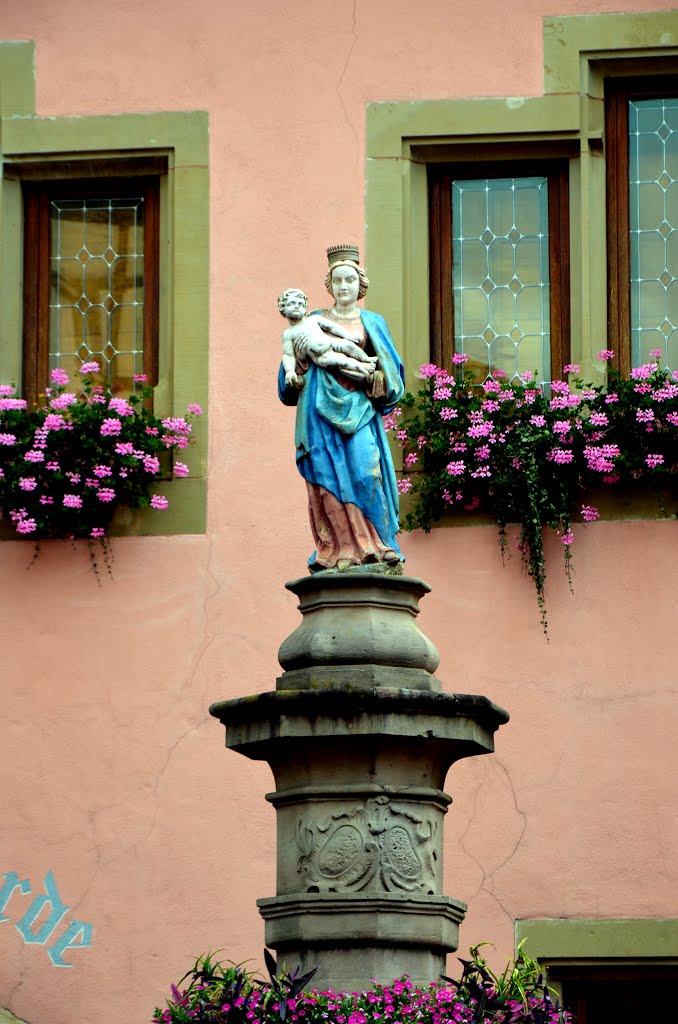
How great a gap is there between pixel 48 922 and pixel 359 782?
3419 millimetres

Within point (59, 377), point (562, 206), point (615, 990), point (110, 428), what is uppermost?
point (562, 206)

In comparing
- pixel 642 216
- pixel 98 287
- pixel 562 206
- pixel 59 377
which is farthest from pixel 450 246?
pixel 59 377

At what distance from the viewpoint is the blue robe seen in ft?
31.1

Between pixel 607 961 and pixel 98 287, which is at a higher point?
pixel 98 287

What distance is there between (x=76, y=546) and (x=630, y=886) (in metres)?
3.32

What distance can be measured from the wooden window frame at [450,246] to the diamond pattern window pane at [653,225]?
0.36 meters

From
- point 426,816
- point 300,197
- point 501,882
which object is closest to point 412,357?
point 300,197

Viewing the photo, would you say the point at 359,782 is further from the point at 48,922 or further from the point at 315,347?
the point at 48,922

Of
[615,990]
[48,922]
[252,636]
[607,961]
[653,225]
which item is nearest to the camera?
[607,961]

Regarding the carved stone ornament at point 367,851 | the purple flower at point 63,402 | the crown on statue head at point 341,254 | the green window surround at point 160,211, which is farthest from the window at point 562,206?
the carved stone ornament at point 367,851

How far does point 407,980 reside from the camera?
8859mm

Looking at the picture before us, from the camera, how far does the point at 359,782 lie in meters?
9.09

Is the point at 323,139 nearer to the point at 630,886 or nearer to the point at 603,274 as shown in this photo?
the point at 603,274

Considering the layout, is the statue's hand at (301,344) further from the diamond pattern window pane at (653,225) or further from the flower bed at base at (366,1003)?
the diamond pattern window pane at (653,225)
